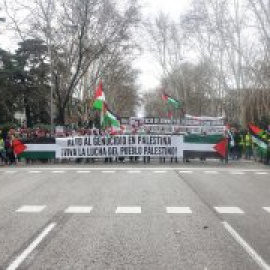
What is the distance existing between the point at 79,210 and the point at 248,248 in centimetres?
434

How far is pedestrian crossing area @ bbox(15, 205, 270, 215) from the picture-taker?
10.7 m

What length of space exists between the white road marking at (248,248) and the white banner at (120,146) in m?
16.9

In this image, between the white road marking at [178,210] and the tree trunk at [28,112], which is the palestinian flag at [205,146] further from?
the tree trunk at [28,112]

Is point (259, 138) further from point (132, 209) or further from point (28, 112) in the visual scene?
point (28, 112)

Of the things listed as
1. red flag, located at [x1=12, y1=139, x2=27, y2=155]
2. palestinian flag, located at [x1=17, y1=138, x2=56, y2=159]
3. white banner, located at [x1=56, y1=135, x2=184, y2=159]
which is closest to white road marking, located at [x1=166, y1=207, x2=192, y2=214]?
white banner, located at [x1=56, y1=135, x2=184, y2=159]

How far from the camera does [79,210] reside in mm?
10945

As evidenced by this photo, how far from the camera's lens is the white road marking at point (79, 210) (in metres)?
10.7

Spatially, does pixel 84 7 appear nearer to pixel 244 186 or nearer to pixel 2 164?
pixel 2 164

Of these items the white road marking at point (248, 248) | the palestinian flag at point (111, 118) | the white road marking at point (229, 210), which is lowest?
the white road marking at point (229, 210)

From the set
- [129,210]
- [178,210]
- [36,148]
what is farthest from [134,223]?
[36,148]

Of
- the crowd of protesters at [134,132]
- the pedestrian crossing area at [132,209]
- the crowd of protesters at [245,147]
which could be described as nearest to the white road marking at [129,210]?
the pedestrian crossing area at [132,209]

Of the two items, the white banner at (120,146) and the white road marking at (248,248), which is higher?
the white banner at (120,146)

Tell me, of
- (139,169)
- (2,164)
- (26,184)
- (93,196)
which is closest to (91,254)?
(93,196)

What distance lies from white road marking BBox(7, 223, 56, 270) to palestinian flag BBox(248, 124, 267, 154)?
60.7ft
